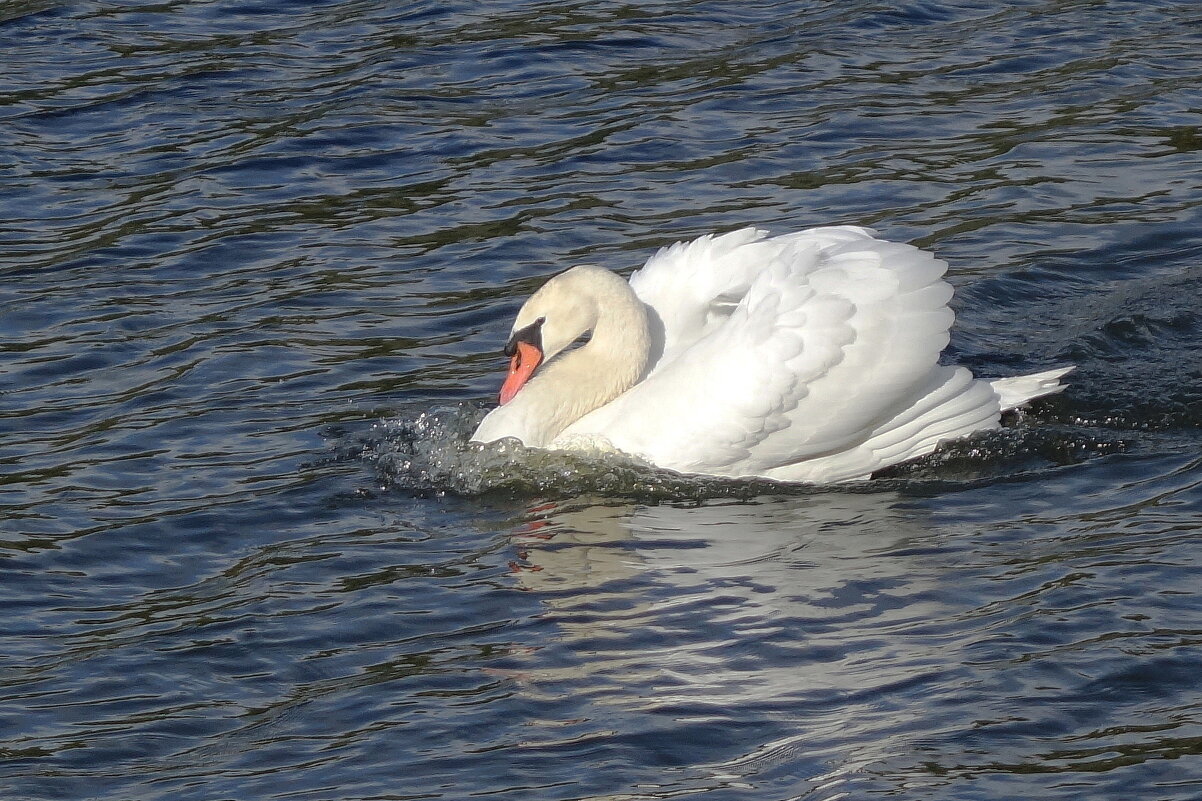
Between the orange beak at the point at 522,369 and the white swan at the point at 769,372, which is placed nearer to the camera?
the white swan at the point at 769,372

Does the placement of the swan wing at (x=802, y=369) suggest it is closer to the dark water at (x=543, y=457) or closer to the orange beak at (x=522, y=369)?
the dark water at (x=543, y=457)

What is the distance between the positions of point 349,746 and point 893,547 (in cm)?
234

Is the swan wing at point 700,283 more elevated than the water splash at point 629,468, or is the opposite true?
the swan wing at point 700,283

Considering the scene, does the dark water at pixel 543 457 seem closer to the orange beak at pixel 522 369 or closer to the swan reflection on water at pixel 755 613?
the swan reflection on water at pixel 755 613

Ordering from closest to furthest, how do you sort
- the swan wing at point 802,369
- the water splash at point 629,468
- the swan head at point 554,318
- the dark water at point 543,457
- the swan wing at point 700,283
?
1. the dark water at point 543,457
2. the swan wing at point 802,369
3. the water splash at point 629,468
4. the swan head at point 554,318
5. the swan wing at point 700,283

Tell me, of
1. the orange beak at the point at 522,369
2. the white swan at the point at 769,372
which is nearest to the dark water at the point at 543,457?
the white swan at the point at 769,372

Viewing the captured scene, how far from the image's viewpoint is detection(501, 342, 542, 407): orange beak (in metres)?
8.16

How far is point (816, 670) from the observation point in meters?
5.87

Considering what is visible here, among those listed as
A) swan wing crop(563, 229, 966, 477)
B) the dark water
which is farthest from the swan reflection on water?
swan wing crop(563, 229, 966, 477)

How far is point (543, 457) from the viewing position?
26.3ft

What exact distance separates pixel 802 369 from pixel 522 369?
135cm

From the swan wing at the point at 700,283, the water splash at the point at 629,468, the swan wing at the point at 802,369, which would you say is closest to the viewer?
the swan wing at the point at 802,369

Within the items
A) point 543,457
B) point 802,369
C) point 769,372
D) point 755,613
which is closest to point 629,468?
point 543,457

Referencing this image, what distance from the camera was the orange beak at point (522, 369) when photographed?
26.8 feet
